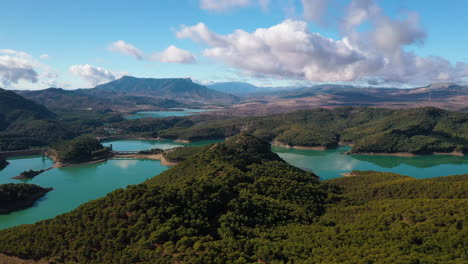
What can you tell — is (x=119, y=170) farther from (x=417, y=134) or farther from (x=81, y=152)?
(x=417, y=134)

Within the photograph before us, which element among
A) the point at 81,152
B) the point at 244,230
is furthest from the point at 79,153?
the point at 244,230

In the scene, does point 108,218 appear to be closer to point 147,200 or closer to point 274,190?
point 147,200

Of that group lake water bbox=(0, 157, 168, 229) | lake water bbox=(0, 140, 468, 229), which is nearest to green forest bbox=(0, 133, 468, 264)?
lake water bbox=(0, 157, 168, 229)

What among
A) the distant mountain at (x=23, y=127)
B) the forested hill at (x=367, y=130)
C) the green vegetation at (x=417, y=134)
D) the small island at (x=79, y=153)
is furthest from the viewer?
the distant mountain at (x=23, y=127)

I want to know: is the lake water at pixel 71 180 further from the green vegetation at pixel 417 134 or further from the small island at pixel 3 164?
the green vegetation at pixel 417 134

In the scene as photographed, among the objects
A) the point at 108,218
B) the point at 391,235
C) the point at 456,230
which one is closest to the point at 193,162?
the point at 108,218

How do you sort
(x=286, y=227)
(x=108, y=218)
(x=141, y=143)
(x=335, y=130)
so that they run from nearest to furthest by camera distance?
(x=108, y=218), (x=286, y=227), (x=141, y=143), (x=335, y=130)

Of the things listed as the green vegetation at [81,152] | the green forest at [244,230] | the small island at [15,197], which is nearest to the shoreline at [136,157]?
the green vegetation at [81,152]
